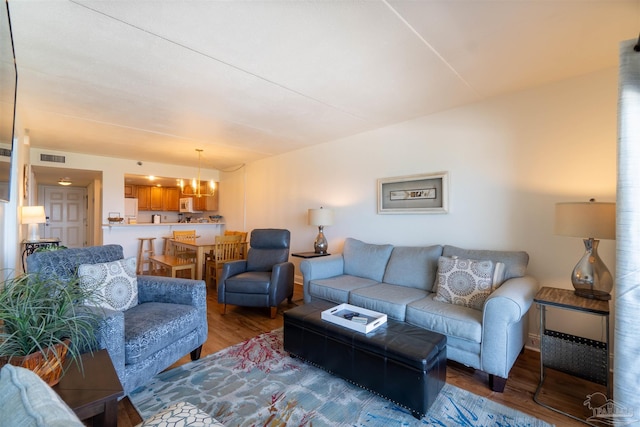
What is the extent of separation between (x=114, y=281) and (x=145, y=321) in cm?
47

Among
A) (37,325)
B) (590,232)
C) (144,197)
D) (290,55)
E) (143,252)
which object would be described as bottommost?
(143,252)

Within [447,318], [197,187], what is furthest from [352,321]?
[197,187]

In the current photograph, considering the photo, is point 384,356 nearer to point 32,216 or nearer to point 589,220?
point 589,220

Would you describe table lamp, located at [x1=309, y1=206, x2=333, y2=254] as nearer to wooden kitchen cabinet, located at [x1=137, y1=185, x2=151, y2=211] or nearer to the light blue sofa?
the light blue sofa

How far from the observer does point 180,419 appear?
99cm

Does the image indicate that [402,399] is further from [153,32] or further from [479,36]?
[153,32]

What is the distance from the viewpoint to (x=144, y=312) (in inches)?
80.0

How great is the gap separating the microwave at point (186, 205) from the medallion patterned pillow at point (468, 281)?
6844 mm

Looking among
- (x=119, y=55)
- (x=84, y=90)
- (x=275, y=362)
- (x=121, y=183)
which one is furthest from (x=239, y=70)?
(x=121, y=183)

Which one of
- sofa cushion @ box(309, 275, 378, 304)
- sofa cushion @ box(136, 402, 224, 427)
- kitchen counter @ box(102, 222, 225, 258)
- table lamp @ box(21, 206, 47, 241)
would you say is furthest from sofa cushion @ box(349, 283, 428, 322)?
kitchen counter @ box(102, 222, 225, 258)

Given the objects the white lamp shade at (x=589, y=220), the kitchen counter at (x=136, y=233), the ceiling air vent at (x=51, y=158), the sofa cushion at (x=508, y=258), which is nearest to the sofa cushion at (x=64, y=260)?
the sofa cushion at (x=508, y=258)

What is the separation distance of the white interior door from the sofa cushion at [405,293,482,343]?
28.2ft

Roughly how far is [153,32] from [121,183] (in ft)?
15.8

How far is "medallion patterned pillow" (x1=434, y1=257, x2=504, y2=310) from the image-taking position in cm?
231
